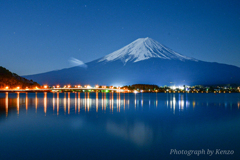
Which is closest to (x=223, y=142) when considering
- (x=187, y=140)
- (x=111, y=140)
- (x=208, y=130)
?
(x=187, y=140)

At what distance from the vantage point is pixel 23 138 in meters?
7.79

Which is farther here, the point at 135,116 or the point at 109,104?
the point at 109,104

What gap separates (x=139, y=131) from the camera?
896 centimetres

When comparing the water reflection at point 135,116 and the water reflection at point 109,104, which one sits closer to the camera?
the water reflection at point 135,116

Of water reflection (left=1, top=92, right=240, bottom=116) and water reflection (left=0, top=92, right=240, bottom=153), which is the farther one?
water reflection (left=1, top=92, right=240, bottom=116)

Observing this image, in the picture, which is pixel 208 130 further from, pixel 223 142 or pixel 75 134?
pixel 75 134

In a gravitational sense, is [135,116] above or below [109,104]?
above

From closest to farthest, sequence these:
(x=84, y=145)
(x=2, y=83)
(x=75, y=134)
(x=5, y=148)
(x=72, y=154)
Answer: (x=72, y=154) → (x=5, y=148) → (x=84, y=145) → (x=75, y=134) → (x=2, y=83)

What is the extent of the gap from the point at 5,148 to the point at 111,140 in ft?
11.1

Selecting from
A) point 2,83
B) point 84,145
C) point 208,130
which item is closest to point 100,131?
point 84,145

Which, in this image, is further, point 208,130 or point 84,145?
point 208,130

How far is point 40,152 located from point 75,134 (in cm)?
232

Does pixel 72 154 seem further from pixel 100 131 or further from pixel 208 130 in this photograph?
pixel 208 130

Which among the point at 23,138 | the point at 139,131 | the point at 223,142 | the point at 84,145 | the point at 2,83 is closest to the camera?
the point at 84,145
